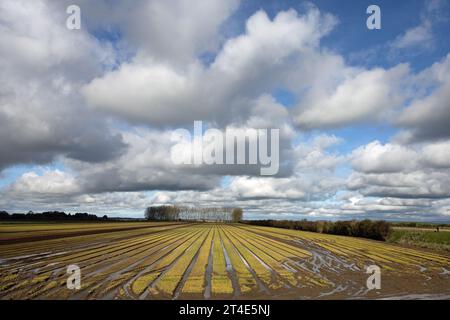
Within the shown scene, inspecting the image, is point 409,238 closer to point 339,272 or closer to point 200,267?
point 339,272

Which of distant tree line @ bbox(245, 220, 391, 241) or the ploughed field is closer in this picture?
the ploughed field

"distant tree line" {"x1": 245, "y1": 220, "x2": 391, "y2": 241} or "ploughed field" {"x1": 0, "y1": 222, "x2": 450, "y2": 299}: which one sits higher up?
"ploughed field" {"x1": 0, "y1": 222, "x2": 450, "y2": 299}

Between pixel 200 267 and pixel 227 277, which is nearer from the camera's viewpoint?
pixel 227 277

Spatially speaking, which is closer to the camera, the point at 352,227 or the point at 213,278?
the point at 213,278

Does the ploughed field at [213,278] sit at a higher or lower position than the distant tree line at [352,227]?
higher

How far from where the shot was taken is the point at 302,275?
74.8 feet

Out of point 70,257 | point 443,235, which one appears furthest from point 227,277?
point 443,235

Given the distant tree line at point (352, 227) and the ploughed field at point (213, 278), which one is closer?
the ploughed field at point (213, 278)

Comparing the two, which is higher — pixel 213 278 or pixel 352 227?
pixel 213 278

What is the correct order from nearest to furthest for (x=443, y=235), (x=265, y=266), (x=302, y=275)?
(x=302, y=275)
(x=265, y=266)
(x=443, y=235)

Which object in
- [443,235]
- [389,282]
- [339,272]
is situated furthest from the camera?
[443,235]
